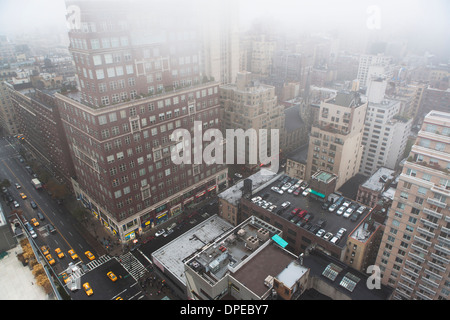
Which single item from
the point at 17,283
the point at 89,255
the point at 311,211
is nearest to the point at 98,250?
the point at 89,255

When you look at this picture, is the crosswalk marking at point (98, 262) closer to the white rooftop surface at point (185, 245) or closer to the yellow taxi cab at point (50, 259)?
the yellow taxi cab at point (50, 259)

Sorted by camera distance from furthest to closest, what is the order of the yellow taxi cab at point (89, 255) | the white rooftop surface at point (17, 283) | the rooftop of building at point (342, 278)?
the yellow taxi cab at point (89, 255) → the rooftop of building at point (342, 278) → the white rooftop surface at point (17, 283)

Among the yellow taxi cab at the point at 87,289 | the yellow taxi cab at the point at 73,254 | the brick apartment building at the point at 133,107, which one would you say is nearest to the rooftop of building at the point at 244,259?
the yellow taxi cab at the point at 87,289

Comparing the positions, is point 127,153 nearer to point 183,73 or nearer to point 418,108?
point 183,73

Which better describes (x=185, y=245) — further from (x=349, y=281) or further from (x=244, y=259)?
(x=349, y=281)

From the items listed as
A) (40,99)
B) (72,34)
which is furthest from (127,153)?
(40,99)

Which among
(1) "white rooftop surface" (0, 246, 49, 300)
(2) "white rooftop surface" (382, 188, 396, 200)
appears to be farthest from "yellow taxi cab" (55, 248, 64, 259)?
(2) "white rooftop surface" (382, 188, 396, 200)
